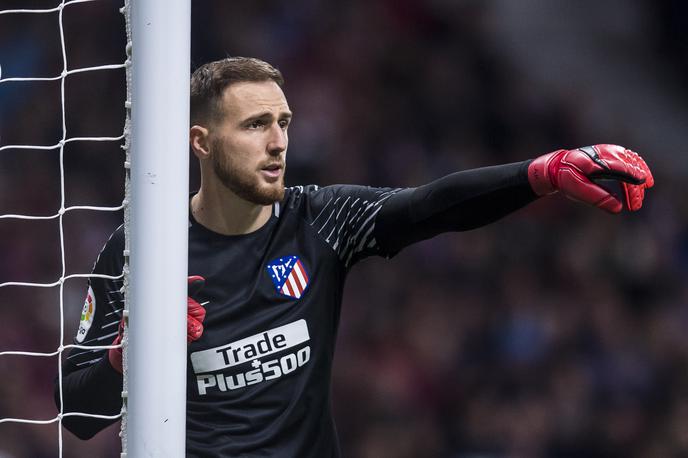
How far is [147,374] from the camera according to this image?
2.14m

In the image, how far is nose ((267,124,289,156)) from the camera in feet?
9.00

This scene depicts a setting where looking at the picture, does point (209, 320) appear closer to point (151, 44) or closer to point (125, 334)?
point (125, 334)

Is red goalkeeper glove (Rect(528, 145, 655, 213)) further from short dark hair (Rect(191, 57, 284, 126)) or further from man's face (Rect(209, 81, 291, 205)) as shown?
short dark hair (Rect(191, 57, 284, 126))

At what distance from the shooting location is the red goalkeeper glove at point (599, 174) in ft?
7.61

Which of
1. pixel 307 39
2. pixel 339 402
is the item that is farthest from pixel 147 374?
pixel 307 39

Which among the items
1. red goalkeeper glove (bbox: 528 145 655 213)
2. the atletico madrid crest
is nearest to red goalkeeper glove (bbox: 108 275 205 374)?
the atletico madrid crest

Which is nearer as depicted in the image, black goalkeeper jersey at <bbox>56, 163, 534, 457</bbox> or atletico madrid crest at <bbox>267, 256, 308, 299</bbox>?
black goalkeeper jersey at <bbox>56, 163, 534, 457</bbox>

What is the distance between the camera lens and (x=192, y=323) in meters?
2.56

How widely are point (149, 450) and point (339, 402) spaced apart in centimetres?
395

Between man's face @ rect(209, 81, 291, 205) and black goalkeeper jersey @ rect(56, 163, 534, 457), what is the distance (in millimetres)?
168

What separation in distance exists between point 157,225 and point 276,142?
67 centimetres

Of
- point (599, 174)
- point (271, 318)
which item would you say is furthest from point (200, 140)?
point (599, 174)

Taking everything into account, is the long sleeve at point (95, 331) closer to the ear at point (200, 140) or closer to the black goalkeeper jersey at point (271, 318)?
the black goalkeeper jersey at point (271, 318)

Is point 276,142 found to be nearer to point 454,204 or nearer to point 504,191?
point 454,204
